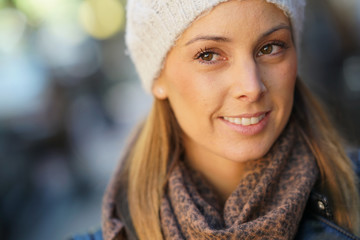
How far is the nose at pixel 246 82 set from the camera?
5.62 feet

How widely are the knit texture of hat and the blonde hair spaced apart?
268 mm

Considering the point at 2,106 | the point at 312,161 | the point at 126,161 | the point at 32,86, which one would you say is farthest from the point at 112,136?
the point at 312,161

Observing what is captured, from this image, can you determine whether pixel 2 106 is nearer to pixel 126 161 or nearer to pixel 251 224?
pixel 126 161

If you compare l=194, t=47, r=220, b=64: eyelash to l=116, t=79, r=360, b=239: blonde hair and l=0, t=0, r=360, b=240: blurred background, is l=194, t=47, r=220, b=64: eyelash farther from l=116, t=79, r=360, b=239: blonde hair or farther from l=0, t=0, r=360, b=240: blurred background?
l=0, t=0, r=360, b=240: blurred background

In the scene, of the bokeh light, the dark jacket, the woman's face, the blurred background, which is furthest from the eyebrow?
the bokeh light

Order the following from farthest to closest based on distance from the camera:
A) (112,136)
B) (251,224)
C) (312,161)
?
(112,136)
(312,161)
(251,224)

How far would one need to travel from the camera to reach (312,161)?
1.98 m

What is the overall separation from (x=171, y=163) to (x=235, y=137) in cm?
49

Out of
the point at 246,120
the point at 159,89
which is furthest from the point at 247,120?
the point at 159,89

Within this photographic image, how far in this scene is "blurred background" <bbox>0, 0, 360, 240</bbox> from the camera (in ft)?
18.2

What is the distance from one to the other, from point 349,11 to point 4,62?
6296mm

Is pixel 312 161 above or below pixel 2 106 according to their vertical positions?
above

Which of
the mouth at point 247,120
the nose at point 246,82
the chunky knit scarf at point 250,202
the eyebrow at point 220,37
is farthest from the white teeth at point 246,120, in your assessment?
the eyebrow at point 220,37

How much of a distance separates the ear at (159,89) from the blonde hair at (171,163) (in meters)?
0.09
